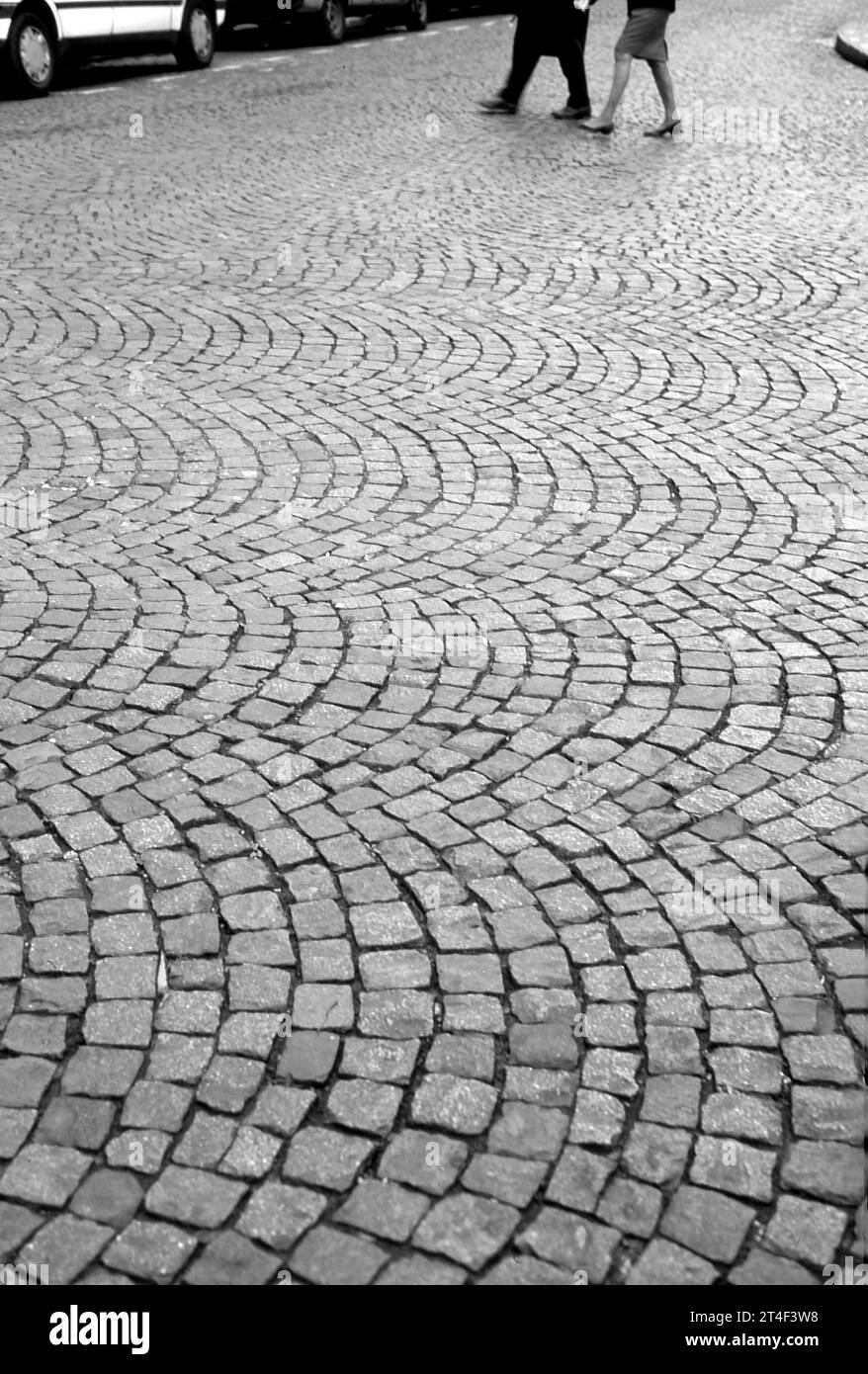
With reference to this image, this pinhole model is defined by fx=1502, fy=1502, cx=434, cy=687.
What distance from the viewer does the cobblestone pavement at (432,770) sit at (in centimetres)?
293

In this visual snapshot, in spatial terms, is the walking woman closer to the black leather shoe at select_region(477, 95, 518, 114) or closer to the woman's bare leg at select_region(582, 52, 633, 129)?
the woman's bare leg at select_region(582, 52, 633, 129)

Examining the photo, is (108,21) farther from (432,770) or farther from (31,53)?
(432,770)

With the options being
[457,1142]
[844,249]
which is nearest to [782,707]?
[457,1142]

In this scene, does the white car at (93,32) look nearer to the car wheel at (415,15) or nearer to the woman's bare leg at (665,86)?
the car wheel at (415,15)

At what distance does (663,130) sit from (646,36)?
882mm

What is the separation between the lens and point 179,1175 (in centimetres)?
292

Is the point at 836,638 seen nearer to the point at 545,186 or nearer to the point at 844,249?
the point at 844,249

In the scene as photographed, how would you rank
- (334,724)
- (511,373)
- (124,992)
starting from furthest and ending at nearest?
(511,373) → (334,724) → (124,992)

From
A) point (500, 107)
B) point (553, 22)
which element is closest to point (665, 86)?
point (553, 22)

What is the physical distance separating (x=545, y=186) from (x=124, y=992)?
377 inches

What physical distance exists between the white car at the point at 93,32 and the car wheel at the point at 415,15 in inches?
214

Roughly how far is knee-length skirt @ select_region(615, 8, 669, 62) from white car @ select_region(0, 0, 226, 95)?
6.09 meters

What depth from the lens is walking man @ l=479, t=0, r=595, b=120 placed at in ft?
45.9

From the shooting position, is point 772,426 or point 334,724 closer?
point 334,724
